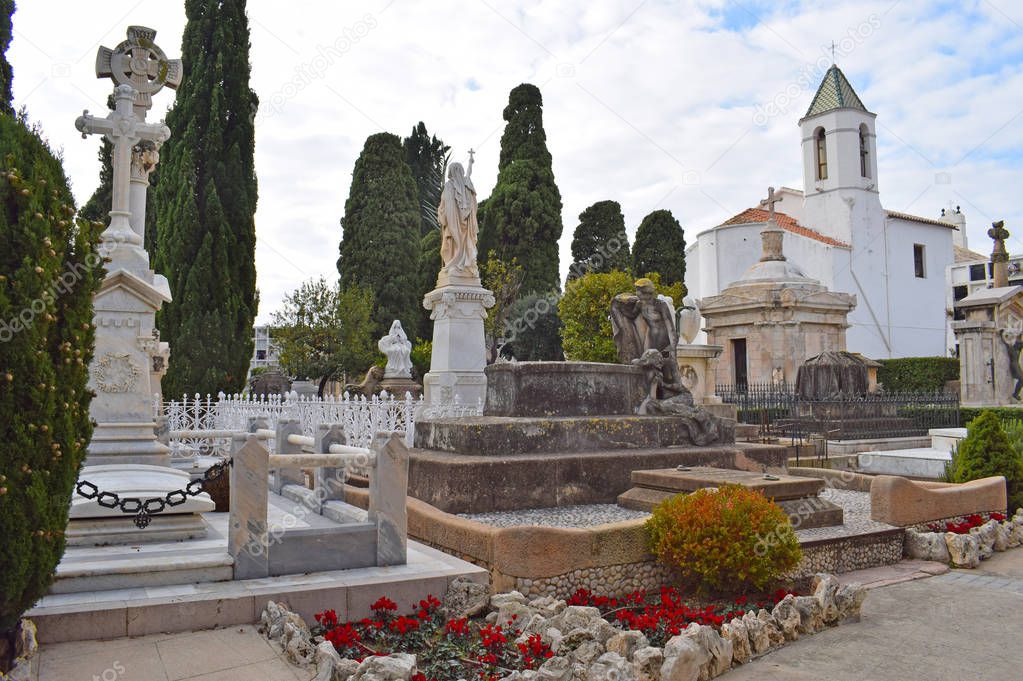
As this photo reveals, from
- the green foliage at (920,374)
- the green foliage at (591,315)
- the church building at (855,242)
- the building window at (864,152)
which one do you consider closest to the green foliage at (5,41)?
the green foliage at (591,315)

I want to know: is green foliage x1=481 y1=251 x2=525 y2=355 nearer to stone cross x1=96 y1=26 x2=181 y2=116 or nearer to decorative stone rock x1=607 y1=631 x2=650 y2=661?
stone cross x1=96 y1=26 x2=181 y2=116

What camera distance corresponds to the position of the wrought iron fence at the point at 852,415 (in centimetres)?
1712

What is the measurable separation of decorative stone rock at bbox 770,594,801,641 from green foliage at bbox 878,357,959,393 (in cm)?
3043

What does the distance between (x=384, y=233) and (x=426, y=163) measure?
15.3 m

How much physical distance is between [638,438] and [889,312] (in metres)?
37.7

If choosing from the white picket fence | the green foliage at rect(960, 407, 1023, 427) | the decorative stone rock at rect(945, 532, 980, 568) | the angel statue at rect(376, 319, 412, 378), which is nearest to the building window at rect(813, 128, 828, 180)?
the green foliage at rect(960, 407, 1023, 427)

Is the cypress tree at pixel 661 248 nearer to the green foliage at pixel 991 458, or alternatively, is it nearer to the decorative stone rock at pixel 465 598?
the green foliage at pixel 991 458

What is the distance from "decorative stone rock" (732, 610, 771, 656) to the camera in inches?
201

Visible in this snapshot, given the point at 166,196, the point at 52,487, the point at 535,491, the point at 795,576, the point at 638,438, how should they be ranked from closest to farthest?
the point at 52,487 → the point at 795,576 → the point at 535,491 → the point at 638,438 → the point at 166,196

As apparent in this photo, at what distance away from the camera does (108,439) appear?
24.5ft

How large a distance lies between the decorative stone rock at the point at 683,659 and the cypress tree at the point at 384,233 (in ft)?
112

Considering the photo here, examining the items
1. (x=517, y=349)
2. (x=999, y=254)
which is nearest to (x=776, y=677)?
(x=999, y=254)

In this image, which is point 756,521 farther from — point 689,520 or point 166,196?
point 166,196

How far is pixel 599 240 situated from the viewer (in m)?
43.9
